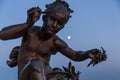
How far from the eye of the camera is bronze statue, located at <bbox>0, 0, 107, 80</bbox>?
2.25 m

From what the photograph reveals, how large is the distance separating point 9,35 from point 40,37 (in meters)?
0.25

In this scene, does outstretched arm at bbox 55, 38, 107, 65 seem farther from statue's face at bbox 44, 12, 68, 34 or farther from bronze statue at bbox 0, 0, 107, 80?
statue's face at bbox 44, 12, 68, 34

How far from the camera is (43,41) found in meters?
2.47

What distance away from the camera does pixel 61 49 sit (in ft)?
8.48

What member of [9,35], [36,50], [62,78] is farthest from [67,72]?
[9,35]

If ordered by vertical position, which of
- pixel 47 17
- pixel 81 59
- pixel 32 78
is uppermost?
pixel 47 17

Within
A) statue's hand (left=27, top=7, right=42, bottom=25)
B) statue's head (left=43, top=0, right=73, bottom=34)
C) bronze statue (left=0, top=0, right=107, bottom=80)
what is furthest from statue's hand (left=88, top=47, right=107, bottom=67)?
statue's hand (left=27, top=7, right=42, bottom=25)

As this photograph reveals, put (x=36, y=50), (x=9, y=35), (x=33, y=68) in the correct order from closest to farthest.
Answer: (x=33, y=68) → (x=9, y=35) → (x=36, y=50)

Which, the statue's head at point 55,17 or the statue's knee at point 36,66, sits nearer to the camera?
the statue's knee at point 36,66

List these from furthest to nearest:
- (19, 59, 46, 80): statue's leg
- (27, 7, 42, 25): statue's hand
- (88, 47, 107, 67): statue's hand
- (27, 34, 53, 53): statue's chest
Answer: (27, 34, 53, 53): statue's chest
(88, 47, 107, 67): statue's hand
(27, 7, 42, 25): statue's hand
(19, 59, 46, 80): statue's leg

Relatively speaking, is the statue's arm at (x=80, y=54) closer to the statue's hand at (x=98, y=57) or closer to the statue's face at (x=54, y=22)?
the statue's hand at (x=98, y=57)

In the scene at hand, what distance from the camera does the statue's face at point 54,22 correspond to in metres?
2.32

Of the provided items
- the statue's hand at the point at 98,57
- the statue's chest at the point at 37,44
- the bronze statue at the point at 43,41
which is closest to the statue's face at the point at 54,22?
the bronze statue at the point at 43,41

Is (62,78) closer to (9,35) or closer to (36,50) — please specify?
(36,50)
